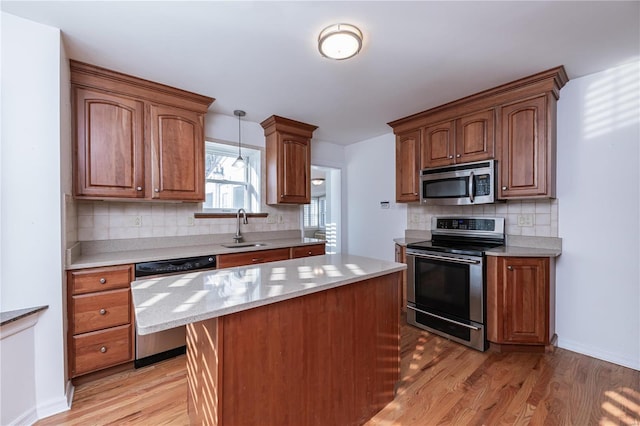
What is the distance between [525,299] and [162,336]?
3.06 m

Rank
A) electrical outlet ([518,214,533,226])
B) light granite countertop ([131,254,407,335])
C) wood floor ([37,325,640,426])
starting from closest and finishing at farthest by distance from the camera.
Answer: light granite countertop ([131,254,407,335]) < wood floor ([37,325,640,426]) < electrical outlet ([518,214,533,226])

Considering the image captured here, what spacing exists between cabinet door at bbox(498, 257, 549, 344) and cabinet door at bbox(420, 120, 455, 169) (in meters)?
1.19

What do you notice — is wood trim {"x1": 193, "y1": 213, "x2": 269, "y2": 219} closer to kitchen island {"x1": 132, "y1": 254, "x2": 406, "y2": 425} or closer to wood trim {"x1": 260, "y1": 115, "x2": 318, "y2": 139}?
wood trim {"x1": 260, "y1": 115, "x2": 318, "y2": 139}

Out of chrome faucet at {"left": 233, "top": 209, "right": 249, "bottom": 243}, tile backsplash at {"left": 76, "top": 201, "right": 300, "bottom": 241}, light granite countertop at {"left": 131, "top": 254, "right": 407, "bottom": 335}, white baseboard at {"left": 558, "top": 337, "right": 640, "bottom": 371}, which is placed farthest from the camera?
chrome faucet at {"left": 233, "top": 209, "right": 249, "bottom": 243}

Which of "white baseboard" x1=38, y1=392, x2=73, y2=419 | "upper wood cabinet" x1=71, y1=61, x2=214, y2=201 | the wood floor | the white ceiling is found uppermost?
the white ceiling

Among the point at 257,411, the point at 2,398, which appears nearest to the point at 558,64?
the point at 257,411

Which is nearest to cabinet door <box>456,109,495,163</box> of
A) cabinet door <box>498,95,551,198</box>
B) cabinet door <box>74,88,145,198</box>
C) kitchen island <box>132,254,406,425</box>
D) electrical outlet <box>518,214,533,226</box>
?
cabinet door <box>498,95,551,198</box>

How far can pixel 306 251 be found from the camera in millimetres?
3227

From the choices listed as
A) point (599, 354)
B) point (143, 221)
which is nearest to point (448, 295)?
point (599, 354)

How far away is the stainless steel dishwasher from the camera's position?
2.16 m

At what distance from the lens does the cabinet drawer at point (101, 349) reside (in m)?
1.91

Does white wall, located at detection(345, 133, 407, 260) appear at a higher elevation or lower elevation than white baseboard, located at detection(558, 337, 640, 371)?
higher

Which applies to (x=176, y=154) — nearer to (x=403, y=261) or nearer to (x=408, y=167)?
(x=408, y=167)

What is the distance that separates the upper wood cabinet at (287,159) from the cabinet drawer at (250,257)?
68cm
